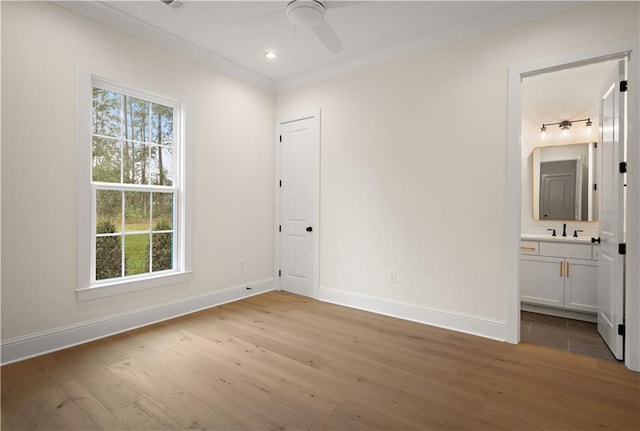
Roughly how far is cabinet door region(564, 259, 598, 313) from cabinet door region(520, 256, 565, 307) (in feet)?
0.18

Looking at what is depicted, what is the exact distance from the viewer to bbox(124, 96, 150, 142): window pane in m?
3.21

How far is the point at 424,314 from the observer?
341 cm

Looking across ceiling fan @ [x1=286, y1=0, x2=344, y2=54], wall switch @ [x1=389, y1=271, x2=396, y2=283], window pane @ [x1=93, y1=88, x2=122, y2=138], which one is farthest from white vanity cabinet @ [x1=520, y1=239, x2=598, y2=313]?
window pane @ [x1=93, y1=88, x2=122, y2=138]

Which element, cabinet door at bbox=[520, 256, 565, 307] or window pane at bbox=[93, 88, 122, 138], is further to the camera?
cabinet door at bbox=[520, 256, 565, 307]

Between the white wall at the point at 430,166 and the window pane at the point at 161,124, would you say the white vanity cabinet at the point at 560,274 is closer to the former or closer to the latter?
the white wall at the point at 430,166

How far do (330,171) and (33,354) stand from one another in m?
3.33

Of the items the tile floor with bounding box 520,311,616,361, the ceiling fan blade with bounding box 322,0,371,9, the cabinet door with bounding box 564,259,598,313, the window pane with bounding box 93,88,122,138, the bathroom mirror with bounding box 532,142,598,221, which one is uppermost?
the ceiling fan blade with bounding box 322,0,371,9

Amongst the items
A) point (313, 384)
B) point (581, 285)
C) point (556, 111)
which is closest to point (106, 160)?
point (313, 384)

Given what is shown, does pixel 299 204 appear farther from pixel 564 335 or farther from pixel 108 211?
pixel 564 335

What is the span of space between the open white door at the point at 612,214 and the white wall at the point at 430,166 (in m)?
0.54

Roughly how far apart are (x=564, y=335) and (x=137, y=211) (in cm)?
444

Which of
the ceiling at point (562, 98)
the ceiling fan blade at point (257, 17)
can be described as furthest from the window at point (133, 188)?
the ceiling at point (562, 98)

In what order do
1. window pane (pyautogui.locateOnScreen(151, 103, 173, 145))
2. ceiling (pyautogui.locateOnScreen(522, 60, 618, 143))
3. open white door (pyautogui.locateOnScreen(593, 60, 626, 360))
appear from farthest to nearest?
ceiling (pyautogui.locateOnScreen(522, 60, 618, 143)) → window pane (pyautogui.locateOnScreen(151, 103, 173, 145)) → open white door (pyautogui.locateOnScreen(593, 60, 626, 360))

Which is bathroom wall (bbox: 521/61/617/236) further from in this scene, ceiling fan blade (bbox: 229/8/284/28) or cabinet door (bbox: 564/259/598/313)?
ceiling fan blade (bbox: 229/8/284/28)
